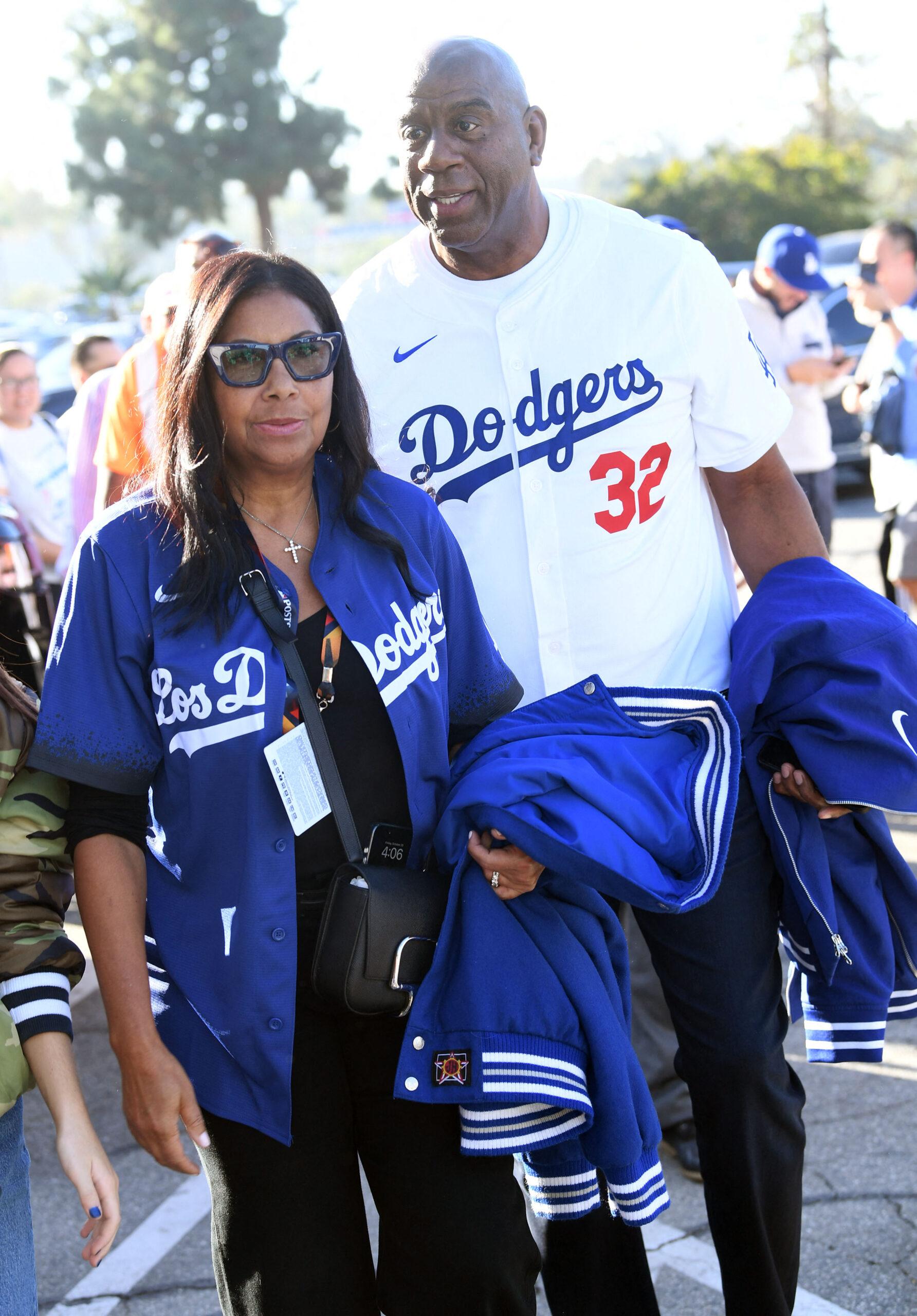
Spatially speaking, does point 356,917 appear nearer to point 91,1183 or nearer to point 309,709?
point 309,709

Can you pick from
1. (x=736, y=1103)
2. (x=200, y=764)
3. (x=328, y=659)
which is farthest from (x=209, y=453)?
(x=736, y=1103)

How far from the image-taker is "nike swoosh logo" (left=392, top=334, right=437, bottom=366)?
262cm

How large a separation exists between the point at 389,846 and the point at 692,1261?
1.45 m

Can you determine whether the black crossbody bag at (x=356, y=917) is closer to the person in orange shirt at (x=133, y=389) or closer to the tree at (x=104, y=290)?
the person in orange shirt at (x=133, y=389)

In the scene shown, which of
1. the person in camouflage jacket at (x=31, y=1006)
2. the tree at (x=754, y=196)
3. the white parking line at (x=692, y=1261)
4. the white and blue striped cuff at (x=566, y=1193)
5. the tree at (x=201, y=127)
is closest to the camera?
the person in camouflage jacket at (x=31, y=1006)

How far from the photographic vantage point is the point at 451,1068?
206 centimetres

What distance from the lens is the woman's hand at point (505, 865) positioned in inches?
82.2

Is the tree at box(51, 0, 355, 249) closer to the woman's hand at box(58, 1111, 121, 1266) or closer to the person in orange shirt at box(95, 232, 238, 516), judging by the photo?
the person in orange shirt at box(95, 232, 238, 516)

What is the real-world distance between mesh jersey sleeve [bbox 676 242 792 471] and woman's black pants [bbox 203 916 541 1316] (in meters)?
1.25

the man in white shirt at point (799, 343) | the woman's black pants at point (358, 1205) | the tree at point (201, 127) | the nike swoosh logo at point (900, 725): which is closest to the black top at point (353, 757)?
the woman's black pants at point (358, 1205)

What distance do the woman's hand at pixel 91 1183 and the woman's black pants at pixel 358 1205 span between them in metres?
0.28

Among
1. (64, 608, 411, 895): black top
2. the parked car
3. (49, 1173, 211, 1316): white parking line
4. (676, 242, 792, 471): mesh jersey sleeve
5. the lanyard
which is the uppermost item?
the parked car

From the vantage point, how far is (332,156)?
127ft

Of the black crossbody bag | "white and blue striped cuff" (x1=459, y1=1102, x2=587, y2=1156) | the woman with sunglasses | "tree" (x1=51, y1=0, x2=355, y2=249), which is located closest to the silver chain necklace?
the woman with sunglasses
